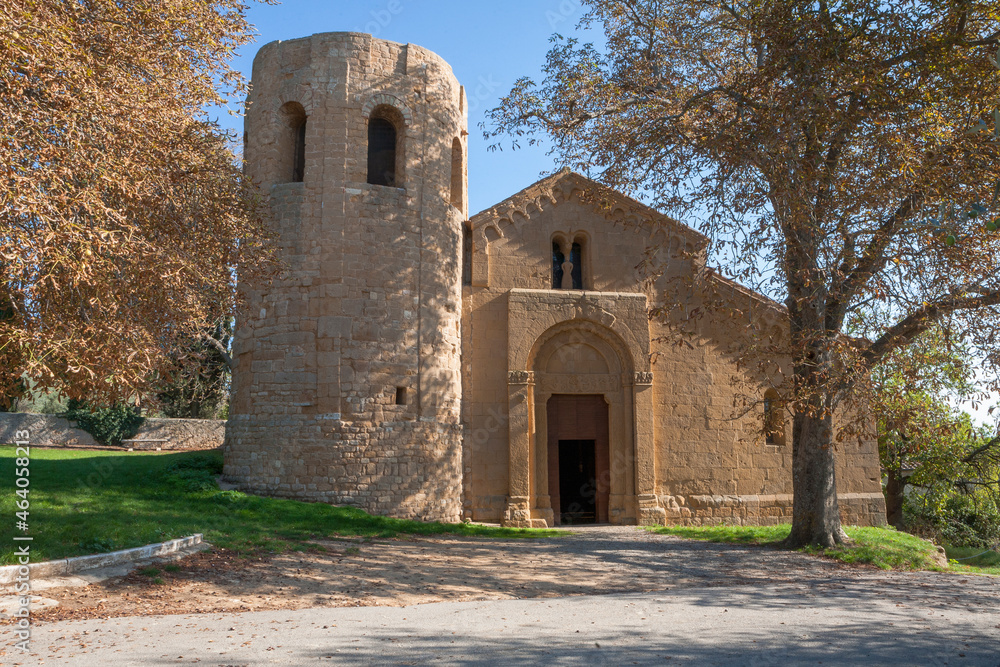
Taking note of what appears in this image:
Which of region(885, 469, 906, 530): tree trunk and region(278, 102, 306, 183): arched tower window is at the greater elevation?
region(278, 102, 306, 183): arched tower window

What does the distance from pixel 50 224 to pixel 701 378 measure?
15.2 meters

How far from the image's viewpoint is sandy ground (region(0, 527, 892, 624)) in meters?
8.21

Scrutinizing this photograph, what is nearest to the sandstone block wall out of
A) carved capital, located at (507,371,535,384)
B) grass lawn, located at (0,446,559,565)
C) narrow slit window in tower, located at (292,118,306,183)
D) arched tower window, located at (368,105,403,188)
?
carved capital, located at (507,371,535,384)

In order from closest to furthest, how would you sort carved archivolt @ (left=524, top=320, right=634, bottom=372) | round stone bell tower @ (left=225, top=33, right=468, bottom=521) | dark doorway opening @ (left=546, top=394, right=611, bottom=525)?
round stone bell tower @ (left=225, top=33, right=468, bottom=521)
dark doorway opening @ (left=546, top=394, right=611, bottom=525)
carved archivolt @ (left=524, top=320, right=634, bottom=372)

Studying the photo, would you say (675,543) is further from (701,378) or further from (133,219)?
(133,219)

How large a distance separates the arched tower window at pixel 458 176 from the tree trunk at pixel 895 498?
50.4ft

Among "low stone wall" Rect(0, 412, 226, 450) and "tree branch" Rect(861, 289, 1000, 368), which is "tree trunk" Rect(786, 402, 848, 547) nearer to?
"tree branch" Rect(861, 289, 1000, 368)

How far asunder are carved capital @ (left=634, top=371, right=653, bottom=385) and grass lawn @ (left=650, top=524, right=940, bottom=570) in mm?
3661

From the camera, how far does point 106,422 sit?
25578 mm

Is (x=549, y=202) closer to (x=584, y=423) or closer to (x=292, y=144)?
(x=584, y=423)

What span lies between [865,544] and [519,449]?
7.53 meters

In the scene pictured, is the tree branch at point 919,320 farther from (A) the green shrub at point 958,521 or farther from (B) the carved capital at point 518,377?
(A) the green shrub at point 958,521

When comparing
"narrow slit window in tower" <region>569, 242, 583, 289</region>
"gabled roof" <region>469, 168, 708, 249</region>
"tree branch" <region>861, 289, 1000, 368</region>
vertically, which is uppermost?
"gabled roof" <region>469, 168, 708, 249</region>

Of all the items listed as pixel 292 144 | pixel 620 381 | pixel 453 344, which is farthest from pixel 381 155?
pixel 620 381
